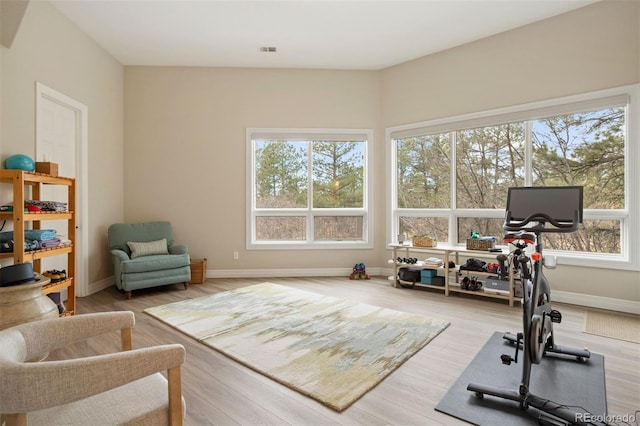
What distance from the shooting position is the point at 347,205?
5.30 m

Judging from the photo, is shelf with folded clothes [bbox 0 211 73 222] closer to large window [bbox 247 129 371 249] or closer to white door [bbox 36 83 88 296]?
white door [bbox 36 83 88 296]

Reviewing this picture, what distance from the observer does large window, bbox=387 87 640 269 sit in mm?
3504

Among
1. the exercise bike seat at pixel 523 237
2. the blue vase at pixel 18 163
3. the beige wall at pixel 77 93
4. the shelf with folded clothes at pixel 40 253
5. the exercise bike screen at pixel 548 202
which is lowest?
the shelf with folded clothes at pixel 40 253

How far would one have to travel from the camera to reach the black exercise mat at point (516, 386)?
176 cm

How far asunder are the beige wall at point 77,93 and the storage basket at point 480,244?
4834mm

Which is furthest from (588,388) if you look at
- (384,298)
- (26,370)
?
(26,370)

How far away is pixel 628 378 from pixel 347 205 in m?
3.73

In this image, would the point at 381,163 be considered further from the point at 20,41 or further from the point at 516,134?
the point at 20,41

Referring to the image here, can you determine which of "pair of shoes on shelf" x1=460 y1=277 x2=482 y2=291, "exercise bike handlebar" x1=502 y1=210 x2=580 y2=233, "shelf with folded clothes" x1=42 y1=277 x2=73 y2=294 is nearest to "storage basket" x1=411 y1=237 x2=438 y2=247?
"pair of shoes on shelf" x1=460 y1=277 x2=482 y2=291

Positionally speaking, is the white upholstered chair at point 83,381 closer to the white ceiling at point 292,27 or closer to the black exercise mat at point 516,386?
the black exercise mat at point 516,386

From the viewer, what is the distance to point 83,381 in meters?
0.95

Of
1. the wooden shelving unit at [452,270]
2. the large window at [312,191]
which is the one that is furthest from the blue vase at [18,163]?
the wooden shelving unit at [452,270]

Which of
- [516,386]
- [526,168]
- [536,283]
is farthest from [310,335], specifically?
[526,168]

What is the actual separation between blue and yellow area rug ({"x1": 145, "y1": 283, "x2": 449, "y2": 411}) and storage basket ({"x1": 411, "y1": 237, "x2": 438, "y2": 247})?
1354mm
